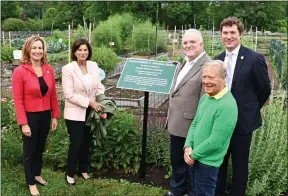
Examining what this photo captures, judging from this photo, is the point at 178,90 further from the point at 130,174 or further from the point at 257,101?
the point at 130,174

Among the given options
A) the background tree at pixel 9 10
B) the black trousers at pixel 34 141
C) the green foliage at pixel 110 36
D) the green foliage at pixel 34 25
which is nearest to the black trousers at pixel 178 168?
the black trousers at pixel 34 141

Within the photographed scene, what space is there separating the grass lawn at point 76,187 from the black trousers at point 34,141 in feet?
0.85

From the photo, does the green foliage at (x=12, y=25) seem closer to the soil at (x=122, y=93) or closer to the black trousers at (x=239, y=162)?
the soil at (x=122, y=93)

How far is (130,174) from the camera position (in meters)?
5.29

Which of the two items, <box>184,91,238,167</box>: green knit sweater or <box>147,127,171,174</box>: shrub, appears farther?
<box>147,127,171,174</box>: shrub

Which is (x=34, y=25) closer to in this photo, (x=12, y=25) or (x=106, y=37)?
(x=12, y=25)

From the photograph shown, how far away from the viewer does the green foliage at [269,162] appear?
14.7 ft

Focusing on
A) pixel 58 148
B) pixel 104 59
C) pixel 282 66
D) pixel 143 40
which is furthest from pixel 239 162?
pixel 143 40

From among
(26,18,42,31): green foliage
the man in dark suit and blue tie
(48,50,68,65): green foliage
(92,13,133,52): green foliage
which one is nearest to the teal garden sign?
the man in dark suit and blue tie

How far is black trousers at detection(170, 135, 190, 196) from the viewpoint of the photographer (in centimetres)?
411

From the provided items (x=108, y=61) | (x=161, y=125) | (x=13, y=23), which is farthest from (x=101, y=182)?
(x=13, y=23)

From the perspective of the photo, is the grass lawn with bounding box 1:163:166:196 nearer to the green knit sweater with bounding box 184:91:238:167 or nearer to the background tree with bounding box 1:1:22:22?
the green knit sweater with bounding box 184:91:238:167

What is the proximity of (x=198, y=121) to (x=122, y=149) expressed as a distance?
6.95 ft

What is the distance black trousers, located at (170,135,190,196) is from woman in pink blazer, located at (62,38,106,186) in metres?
1.00
